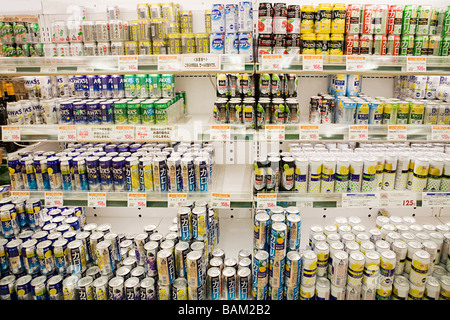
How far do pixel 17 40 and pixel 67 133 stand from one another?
1012 millimetres

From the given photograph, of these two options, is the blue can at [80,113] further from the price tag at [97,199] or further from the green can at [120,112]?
the price tag at [97,199]

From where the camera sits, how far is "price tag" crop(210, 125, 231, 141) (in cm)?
169

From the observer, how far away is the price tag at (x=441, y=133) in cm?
169

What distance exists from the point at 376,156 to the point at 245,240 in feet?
3.50

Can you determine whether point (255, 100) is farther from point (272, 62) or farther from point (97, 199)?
point (97, 199)

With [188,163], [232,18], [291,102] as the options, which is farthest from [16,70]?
[291,102]

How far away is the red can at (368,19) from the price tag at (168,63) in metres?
1.40

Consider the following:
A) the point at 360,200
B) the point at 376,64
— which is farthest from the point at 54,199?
the point at 376,64

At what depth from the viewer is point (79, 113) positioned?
187 cm

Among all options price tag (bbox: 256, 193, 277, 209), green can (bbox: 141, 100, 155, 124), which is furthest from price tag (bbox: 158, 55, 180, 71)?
price tag (bbox: 256, 193, 277, 209)

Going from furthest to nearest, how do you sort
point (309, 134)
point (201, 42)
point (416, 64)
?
point (201, 42) → point (309, 134) → point (416, 64)

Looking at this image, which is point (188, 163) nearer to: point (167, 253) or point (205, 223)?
point (205, 223)

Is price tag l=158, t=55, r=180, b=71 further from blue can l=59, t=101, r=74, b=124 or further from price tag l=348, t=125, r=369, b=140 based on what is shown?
price tag l=348, t=125, r=369, b=140

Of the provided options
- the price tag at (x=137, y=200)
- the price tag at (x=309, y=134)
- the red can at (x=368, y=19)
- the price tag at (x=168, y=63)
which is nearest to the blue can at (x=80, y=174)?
the price tag at (x=137, y=200)
